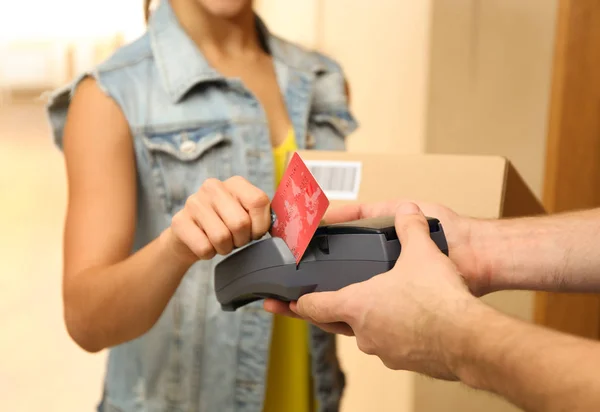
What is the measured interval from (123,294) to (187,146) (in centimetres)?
19

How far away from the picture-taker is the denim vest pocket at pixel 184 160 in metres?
0.66

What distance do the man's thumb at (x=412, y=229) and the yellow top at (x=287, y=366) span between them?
1.01 ft

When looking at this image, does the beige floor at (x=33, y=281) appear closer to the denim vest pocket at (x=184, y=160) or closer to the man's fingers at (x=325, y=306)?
the denim vest pocket at (x=184, y=160)

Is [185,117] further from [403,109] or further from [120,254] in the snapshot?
[403,109]

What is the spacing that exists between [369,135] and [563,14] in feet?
1.42

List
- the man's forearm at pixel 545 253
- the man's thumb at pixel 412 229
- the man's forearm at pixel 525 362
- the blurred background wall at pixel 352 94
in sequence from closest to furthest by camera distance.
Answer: the man's forearm at pixel 525 362 < the man's thumb at pixel 412 229 < the man's forearm at pixel 545 253 < the blurred background wall at pixel 352 94


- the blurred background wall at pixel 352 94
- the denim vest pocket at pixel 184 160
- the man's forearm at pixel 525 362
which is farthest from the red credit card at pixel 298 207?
the blurred background wall at pixel 352 94

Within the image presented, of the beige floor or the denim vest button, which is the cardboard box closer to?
the denim vest button

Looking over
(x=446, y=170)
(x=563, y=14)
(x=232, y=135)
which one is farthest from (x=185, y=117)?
(x=563, y=14)

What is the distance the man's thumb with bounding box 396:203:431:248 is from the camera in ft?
1.37

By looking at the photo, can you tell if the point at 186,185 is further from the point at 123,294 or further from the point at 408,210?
the point at 408,210

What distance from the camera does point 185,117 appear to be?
679mm

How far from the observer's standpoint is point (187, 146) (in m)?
0.67

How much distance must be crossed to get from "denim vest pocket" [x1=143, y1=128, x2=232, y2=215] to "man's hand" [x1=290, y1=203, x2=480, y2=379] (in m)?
0.28
